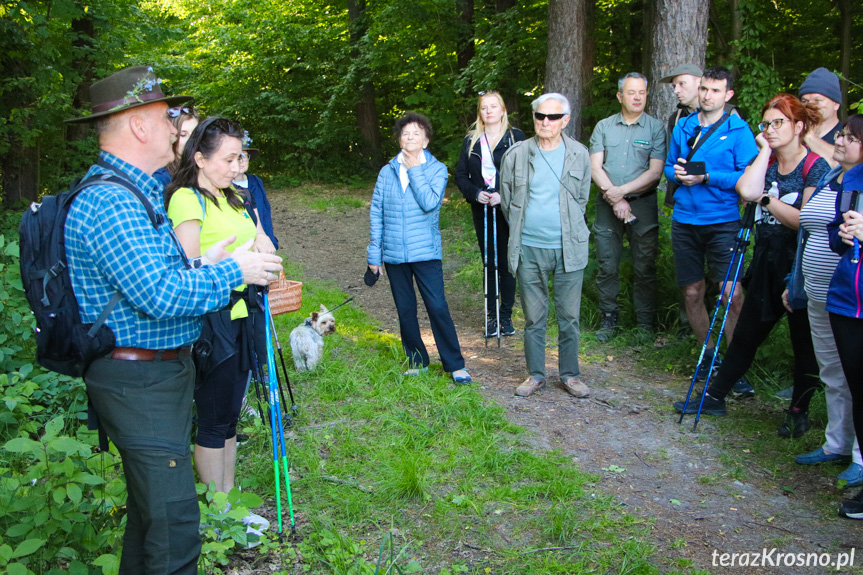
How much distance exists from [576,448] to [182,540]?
279 centimetres

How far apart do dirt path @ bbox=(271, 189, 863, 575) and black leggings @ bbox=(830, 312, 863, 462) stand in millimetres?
553

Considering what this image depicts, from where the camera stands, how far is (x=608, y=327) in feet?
22.3

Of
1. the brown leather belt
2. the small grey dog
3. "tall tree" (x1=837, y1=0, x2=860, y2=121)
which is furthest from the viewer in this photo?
"tall tree" (x1=837, y1=0, x2=860, y2=121)

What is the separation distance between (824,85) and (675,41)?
3067mm

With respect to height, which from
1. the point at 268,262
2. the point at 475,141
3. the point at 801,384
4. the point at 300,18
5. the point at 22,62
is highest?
the point at 300,18

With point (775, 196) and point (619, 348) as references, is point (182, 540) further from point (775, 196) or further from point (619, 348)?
point (619, 348)

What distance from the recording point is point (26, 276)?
231 cm

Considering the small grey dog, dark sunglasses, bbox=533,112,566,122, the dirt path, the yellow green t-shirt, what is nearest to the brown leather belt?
the yellow green t-shirt

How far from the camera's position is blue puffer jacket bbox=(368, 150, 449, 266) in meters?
5.35

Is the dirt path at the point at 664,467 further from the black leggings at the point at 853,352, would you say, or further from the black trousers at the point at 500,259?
the black leggings at the point at 853,352

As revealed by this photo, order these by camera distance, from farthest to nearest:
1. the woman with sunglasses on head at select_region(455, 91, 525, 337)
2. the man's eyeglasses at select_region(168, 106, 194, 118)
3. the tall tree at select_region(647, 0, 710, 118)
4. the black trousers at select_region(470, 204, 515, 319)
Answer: the tall tree at select_region(647, 0, 710, 118) < the black trousers at select_region(470, 204, 515, 319) < the woman with sunglasses on head at select_region(455, 91, 525, 337) < the man's eyeglasses at select_region(168, 106, 194, 118)

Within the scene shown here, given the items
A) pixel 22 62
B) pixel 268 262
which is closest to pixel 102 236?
pixel 268 262

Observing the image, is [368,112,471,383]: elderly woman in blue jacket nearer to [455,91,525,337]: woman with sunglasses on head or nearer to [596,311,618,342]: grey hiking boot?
[455,91,525,337]: woman with sunglasses on head

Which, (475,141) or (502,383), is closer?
(502,383)
